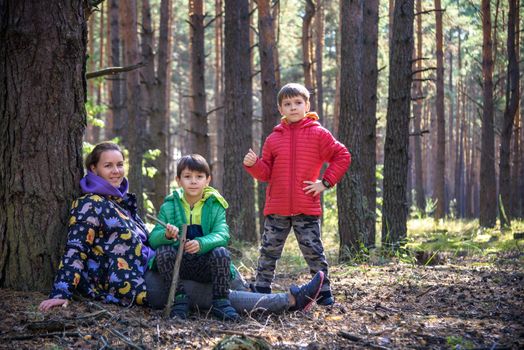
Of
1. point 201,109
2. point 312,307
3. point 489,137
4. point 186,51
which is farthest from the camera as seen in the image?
point 186,51

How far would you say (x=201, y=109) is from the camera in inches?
511

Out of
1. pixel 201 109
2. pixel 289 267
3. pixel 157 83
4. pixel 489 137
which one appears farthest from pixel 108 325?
pixel 489 137

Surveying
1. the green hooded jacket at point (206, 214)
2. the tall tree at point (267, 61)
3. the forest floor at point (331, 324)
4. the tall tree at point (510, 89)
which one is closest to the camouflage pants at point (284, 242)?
the forest floor at point (331, 324)

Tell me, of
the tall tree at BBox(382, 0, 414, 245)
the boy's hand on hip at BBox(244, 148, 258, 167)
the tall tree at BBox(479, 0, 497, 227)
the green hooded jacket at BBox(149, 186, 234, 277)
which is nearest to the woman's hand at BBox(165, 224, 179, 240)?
the green hooded jacket at BBox(149, 186, 234, 277)

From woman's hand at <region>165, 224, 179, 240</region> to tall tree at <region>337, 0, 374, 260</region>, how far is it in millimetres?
4305

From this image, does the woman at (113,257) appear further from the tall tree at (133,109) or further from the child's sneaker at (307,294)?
the tall tree at (133,109)

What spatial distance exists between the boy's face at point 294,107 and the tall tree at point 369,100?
6.04 meters

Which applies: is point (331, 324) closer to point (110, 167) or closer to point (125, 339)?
point (125, 339)

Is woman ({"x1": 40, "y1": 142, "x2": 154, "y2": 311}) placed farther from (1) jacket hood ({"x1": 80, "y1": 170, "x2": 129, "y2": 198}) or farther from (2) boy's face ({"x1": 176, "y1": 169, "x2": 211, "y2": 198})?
(2) boy's face ({"x1": 176, "y1": 169, "x2": 211, "y2": 198})

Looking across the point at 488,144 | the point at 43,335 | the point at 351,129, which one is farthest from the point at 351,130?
the point at 488,144

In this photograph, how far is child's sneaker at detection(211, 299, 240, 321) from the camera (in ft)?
13.4

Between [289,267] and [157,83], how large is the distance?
9088 millimetres

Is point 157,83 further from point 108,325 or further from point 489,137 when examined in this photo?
point 108,325

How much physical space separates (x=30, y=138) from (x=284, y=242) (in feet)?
7.66
